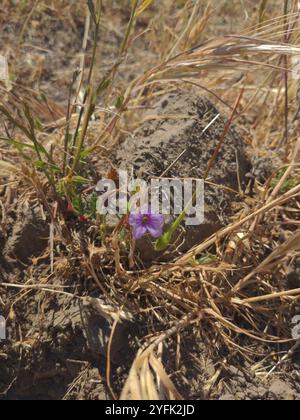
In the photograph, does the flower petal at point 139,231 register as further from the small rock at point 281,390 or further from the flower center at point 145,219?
the small rock at point 281,390

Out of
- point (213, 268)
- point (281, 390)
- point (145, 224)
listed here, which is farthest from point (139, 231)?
point (281, 390)

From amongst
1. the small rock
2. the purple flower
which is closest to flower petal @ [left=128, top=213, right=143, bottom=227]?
the purple flower

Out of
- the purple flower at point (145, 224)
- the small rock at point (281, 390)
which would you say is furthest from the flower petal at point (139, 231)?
the small rock at point (281, 390)

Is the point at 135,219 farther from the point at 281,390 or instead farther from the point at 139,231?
the point at 281,390

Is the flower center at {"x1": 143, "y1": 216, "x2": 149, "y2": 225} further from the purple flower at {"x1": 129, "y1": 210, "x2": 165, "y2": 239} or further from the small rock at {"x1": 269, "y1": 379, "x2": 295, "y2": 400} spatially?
the small rock at {"x1": 269, "y1": 379, "x2": 295, "y2": 400}

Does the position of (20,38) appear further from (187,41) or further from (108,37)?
(187,41)

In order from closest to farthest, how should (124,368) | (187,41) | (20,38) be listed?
1. (124,368)
2. (187,41)
3. (20,38)

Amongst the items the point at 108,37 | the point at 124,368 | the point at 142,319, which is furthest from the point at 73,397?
the point at 108,37

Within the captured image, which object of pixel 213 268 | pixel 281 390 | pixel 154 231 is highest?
pixel 154 231
